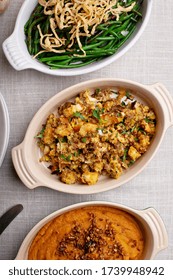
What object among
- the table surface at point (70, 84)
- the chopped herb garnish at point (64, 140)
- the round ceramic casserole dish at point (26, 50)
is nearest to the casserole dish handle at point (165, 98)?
the table surface at point (70, 84)

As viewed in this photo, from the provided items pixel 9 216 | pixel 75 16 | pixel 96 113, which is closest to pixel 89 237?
pixel 9 216

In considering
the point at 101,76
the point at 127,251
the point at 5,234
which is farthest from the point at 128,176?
the point at 5,234

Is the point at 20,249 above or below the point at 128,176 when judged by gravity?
below

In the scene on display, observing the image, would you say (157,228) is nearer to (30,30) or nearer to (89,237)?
(89,237)

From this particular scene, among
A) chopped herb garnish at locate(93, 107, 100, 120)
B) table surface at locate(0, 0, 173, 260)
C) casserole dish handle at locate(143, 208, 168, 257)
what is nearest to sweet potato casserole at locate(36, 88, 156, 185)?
chopped herb garnish at locate(93, 107, 100, 120)

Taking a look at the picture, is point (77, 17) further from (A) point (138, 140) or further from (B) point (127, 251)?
(B) point (127, 251)

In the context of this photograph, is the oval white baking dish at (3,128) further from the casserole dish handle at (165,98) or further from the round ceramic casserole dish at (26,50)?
the casserole dish handle at (165,98)

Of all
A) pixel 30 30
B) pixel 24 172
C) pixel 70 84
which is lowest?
pixel 24 172
